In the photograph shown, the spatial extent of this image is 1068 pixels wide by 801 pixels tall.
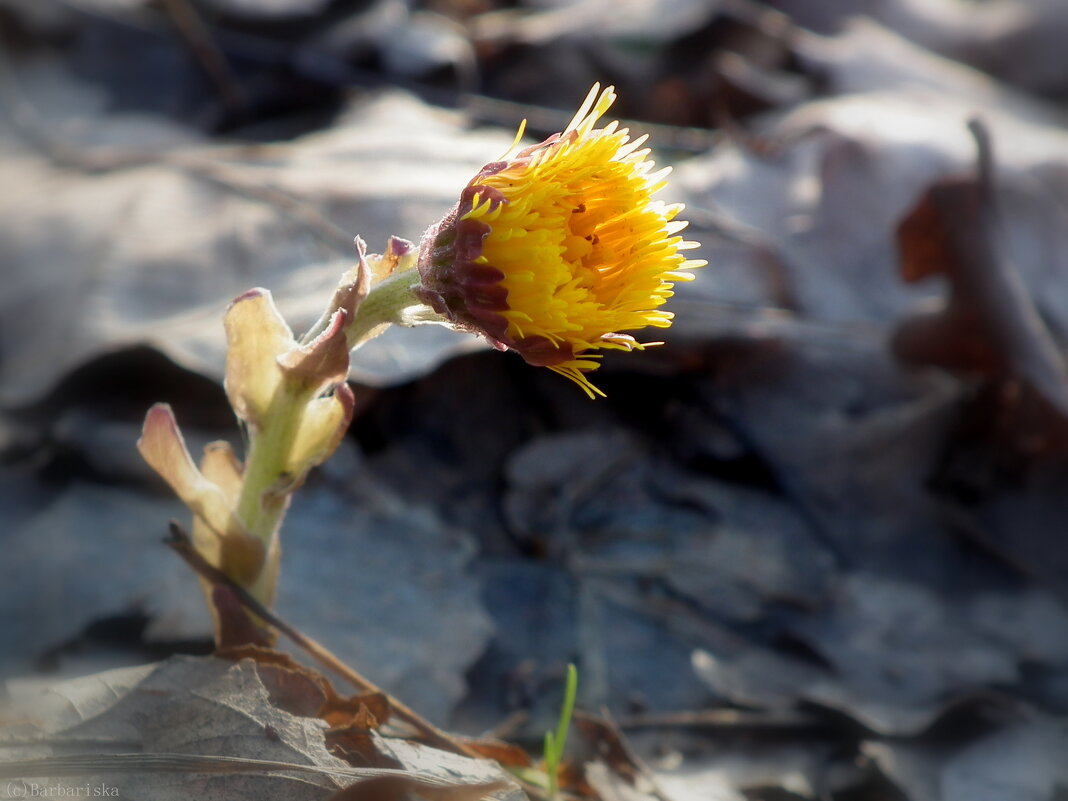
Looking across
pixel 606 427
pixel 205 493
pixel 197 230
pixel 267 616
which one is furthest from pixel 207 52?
pixel 267 616

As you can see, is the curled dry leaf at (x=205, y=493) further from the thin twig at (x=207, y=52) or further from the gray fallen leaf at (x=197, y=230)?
the thin twig at (x=207, y=52)

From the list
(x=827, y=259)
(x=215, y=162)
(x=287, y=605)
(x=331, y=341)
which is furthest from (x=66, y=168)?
(x=827, y=259)

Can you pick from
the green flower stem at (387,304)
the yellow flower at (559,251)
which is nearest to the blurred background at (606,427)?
the green flower stem at (387,304)

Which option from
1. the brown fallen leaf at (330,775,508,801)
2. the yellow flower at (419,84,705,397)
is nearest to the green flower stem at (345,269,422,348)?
the yellow flower at (419,84,705,397)

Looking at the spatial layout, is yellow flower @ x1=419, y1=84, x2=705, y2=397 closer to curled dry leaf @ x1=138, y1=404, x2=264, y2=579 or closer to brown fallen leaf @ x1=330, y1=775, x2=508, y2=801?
curled dry leaf @ x1=138, y1=404, x2=264, y2=579

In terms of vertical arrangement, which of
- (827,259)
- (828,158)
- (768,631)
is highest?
(828,158)

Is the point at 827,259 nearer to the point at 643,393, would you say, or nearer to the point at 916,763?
the point at 643,393

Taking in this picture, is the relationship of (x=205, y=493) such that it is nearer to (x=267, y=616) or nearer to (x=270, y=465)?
(x=270, y=465)
